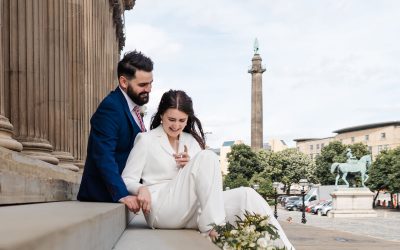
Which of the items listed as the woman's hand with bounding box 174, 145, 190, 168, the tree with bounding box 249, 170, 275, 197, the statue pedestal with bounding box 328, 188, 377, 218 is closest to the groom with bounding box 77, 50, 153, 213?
the woman's hand with bounding box 174, 145, 190, 168

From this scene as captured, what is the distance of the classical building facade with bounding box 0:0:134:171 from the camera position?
25.6ft

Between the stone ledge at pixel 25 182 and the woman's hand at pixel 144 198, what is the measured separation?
128 centimetres

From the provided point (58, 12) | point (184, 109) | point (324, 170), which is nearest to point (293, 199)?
point (324, 170)

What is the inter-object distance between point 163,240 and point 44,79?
619 centimetres

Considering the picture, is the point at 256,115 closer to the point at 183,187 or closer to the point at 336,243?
the point at 336,243

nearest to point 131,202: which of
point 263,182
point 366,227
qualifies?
point 366,227

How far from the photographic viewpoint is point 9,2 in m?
7.79

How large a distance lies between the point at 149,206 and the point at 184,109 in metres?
0.86

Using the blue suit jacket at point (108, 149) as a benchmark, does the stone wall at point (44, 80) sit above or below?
above

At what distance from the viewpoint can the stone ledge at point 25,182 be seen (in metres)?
5.04

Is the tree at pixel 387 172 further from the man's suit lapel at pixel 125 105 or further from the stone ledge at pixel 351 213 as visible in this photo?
the man's suit lapel at pixel 125 105

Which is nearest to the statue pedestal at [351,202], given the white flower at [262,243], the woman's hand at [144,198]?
the woman's hand at [144,198]

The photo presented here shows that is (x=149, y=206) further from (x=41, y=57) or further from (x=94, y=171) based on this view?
(x=41, y=57)

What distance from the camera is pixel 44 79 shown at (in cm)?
916
